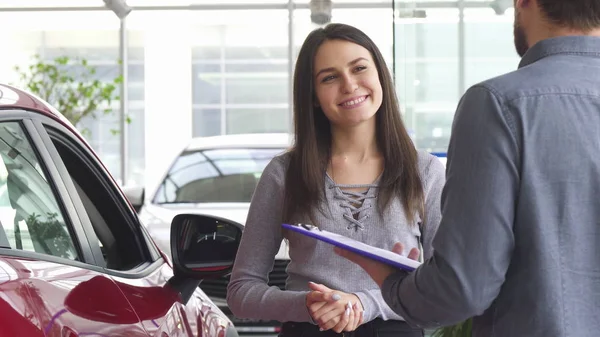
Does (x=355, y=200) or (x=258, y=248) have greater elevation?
(x=355, y=200)

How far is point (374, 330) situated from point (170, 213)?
5020 mm

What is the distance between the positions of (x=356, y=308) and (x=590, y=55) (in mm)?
948

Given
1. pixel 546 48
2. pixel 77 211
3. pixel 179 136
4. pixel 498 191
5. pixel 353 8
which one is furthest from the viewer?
pixel 179 136

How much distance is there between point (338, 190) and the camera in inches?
106

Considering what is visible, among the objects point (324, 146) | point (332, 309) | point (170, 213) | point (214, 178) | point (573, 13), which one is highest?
point (573, 13)

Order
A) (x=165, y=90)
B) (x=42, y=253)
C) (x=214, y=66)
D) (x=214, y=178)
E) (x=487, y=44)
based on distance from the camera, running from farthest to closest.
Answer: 1. (x=214, y=66)
2. (x=165, y=90)
3. (x=214, y=178)
4. (x=487, y=44)
5. (x=42, y=253)

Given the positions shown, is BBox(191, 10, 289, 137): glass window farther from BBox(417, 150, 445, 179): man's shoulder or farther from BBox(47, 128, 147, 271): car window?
BBox(47, 128, 147, 271): car window

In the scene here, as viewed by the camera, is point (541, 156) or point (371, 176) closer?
point (541, 156)

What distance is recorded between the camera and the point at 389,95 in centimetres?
284

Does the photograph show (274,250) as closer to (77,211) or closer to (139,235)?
(139,235)

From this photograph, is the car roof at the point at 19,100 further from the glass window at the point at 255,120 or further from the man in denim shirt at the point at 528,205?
the glass window at the point at 255,120

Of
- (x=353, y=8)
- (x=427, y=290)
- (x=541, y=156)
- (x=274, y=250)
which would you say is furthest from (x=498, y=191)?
(x=353, y=8)

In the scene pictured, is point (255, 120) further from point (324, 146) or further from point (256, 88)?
point (324, 146)

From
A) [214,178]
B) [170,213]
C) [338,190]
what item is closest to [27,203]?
[338,190]
